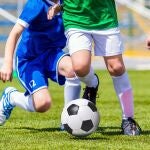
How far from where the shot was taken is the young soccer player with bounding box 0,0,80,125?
24.6 ft

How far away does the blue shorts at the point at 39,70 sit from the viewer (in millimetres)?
7562

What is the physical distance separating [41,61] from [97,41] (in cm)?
83

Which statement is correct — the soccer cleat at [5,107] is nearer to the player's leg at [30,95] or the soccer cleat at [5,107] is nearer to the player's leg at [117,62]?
the player's leg at [30,95]

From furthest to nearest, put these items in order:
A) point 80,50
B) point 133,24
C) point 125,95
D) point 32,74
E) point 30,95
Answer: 1. point 133,24
2. point 30,95
3. point 32,74
4. point 125,95
5. point 80,50

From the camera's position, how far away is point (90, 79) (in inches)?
291

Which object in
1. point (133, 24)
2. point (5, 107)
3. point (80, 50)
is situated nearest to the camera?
point (80, 50)

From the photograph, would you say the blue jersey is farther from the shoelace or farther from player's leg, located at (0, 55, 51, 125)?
the shoelace

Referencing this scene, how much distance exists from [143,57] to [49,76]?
1436cm

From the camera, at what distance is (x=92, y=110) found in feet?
22.4

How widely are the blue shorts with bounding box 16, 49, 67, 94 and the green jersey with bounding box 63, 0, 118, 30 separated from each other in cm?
68

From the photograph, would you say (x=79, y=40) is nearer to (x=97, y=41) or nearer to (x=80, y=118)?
(x=97, y=41)

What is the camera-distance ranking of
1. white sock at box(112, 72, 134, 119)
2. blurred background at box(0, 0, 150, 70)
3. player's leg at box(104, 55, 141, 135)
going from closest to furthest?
player's leg at box(104, 55, 141, 135) → white sock at box(112, 72, 134, 119) → blurred background at box(0, 0, 150, 70)

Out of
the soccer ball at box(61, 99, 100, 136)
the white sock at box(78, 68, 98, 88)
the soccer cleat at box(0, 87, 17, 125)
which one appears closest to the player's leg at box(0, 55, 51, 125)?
the soccer cleat at box(0, 87, 17, 125)

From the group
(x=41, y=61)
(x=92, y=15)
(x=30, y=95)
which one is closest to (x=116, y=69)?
(x=92, y=15)
